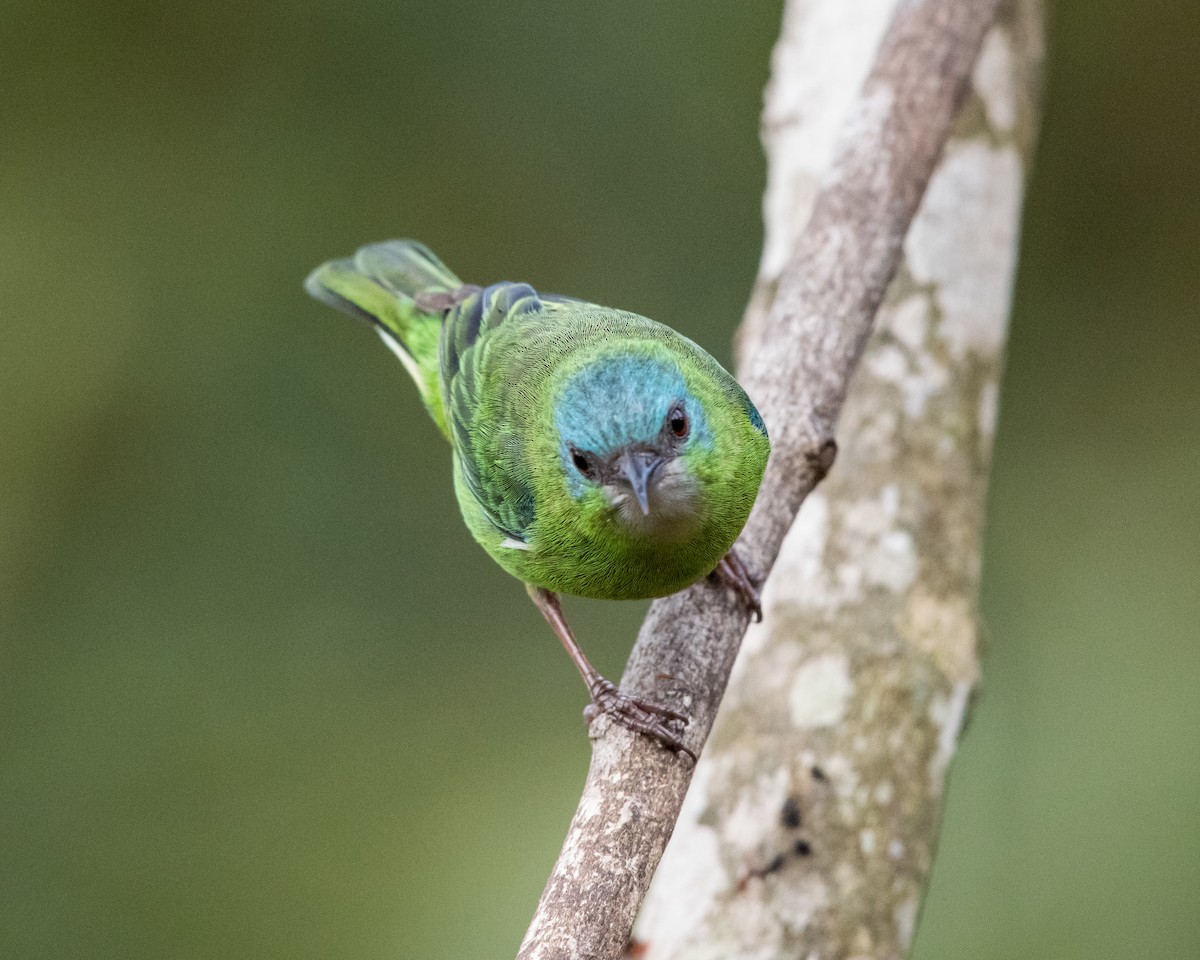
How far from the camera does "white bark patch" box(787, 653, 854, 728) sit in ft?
9.58

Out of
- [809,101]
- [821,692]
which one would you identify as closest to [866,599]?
[821,692]

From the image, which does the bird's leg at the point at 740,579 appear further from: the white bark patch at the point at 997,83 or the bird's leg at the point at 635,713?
the white bark patch at the point at 997,83

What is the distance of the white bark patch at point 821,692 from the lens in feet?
9.58

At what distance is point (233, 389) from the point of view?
5.86 metres

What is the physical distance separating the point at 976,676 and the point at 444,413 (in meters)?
1.46

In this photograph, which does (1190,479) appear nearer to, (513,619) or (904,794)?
(513,619)

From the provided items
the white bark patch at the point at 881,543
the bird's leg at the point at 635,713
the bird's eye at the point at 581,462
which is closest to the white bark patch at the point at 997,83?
the white bark patch at the point at 881,543

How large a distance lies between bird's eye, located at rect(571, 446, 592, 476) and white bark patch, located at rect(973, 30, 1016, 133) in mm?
2122

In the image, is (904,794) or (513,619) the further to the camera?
(513,619)

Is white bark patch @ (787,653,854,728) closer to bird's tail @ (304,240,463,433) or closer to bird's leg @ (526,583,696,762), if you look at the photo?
bird's leg @ (526,583,696,762)

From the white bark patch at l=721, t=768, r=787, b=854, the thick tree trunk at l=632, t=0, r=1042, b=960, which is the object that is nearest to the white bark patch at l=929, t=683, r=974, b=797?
the thick tree trunk at l=632, t=0, r=1042, b=960

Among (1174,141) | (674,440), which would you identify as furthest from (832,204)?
(1174,141)

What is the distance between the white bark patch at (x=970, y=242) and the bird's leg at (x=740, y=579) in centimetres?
110

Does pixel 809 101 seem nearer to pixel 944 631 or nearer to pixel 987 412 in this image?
pixel 987 412
